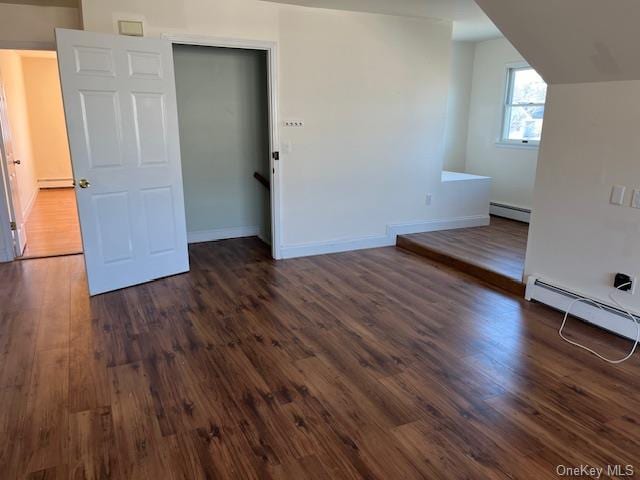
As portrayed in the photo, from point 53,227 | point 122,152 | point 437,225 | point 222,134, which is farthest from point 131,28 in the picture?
point 437,225

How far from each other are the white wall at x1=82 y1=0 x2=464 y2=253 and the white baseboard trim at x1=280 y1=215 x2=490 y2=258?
0.20 feet

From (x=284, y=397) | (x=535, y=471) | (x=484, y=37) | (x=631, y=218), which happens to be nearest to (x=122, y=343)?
(x=284, y=397)

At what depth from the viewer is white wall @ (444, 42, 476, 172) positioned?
21.8 feet

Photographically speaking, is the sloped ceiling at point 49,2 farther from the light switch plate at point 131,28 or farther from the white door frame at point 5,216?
the white door frame at point 5,216

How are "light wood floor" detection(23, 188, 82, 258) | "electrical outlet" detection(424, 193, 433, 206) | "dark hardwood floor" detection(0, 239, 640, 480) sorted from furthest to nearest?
"electrical outlet" detection(424, 193, 433, 206), "light wood floor" detection(23, 188, 82, 258), "dark hardwood floor" detection(0, 239, 640, 480)

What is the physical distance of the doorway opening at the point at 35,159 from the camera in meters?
5.03

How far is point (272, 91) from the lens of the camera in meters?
4.46

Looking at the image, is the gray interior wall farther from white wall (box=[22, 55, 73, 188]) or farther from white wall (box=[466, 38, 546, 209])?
white wall (box=[22, 55, 73, 188])

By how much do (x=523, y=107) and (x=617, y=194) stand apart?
353 centimetres

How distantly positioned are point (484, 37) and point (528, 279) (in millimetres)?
4038

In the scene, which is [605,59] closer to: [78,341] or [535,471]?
[535,471]

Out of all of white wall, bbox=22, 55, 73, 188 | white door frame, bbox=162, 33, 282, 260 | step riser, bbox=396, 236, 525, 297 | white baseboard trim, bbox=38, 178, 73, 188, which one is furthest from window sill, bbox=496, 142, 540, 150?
white baseboard trim, bbox=38, 178, 73, 188

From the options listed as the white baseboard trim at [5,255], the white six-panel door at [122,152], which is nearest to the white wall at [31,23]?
the white six-panel door at [122,152]

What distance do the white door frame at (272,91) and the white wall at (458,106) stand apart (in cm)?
305
